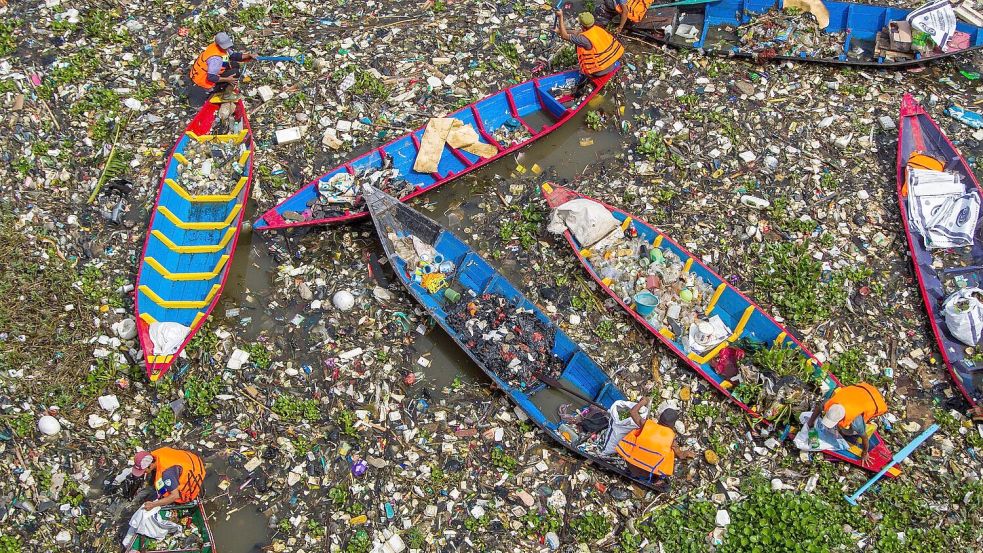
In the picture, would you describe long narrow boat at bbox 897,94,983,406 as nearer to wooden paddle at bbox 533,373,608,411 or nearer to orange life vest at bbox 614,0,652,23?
orange life vest at bbox 614,0,652,23

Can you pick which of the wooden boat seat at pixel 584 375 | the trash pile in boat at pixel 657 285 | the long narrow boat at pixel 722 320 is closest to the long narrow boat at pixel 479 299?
the wooden boat seat at pixel 584 375

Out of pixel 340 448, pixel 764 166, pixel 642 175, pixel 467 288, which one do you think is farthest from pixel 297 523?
pixel 764 166

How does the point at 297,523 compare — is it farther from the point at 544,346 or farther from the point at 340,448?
the point at 544,346

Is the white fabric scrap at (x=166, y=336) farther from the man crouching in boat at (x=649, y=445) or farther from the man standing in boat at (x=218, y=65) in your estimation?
the man crouching in boat at (x=649, y=445)

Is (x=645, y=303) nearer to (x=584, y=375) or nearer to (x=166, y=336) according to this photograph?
(x=584, y=375)

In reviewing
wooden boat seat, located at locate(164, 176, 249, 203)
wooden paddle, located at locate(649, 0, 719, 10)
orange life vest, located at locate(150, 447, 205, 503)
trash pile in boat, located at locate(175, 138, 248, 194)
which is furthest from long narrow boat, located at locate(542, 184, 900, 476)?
orange life vest, located at locate(150, 447, 205, 503)

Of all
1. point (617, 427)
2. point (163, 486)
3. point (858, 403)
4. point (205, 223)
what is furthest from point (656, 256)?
point (163, 486)
